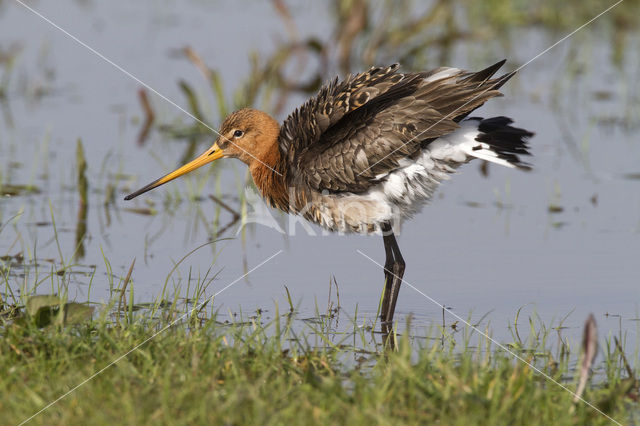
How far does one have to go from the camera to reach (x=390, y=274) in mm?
6707

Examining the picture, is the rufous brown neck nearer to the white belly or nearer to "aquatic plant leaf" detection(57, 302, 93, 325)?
the white belly

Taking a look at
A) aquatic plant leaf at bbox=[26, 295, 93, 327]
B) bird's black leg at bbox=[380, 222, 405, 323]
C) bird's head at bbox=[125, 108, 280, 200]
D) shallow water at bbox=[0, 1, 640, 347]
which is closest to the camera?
aquatic plant leaf at bbox=[26, 295, 93, 327]

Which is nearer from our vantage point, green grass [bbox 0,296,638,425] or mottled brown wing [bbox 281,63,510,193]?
green grass [bbox 0,296,638,425]

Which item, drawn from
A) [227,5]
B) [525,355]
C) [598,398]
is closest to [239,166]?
[525,355]

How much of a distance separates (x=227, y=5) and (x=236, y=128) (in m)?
9.53

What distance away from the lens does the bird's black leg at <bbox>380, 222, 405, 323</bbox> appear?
20.7ft

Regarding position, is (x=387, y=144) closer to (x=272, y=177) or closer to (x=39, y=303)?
(x=272, y=177)

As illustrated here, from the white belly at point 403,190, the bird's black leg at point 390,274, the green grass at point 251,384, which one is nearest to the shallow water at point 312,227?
the bird's black leg at point 390,274

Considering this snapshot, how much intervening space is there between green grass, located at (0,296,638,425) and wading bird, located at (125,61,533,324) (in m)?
1.37

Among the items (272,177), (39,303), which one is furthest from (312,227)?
(39,303)

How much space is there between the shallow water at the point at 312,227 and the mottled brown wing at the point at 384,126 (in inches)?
30.6

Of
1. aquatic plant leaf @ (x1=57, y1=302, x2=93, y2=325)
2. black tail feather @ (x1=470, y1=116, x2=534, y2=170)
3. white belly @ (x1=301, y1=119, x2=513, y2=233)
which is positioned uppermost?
black tail feather @ (x1=470, y1=116, x2=534, y2=170)

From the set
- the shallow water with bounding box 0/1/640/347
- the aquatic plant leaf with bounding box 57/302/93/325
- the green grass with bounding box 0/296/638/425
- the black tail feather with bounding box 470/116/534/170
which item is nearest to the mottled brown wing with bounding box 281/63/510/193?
the black tail feather with bounding box 470/116/534/170

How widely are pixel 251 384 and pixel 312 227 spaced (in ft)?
11.9
